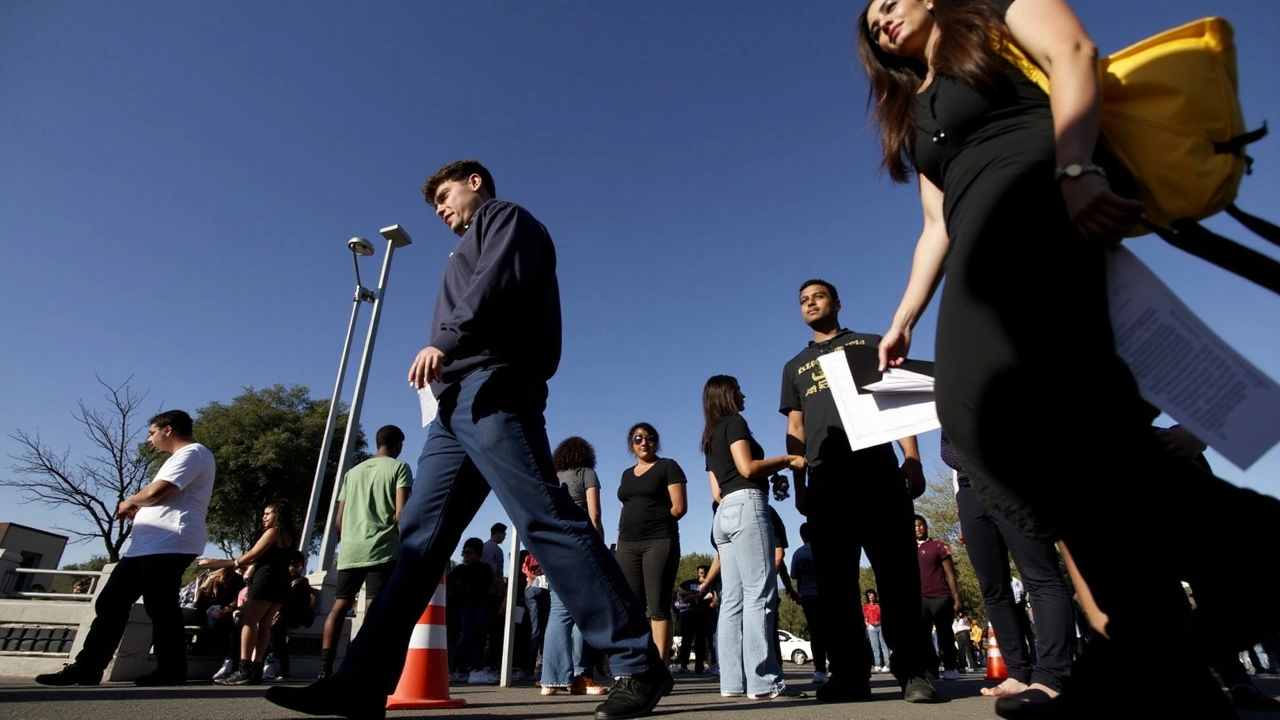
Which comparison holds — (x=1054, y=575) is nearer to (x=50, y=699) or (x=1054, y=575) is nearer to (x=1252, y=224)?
(x=1252, y=224)

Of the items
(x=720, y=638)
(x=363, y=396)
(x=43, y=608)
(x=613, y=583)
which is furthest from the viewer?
(x=363, y=396)

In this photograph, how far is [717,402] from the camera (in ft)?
16.3

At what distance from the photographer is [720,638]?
4344 mm

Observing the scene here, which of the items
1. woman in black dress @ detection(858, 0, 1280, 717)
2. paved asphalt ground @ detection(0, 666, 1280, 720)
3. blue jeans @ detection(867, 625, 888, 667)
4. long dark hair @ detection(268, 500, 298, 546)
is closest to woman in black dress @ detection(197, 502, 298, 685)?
long dark hair @ detection(268, 500, 298, 546)

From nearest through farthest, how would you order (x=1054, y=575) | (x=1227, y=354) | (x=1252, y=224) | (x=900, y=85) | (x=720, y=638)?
(x=1227, y=354) → (x=1252, y=224) → (x=900, y=85) → (x=1054, y=575) → (x=720, y=638)

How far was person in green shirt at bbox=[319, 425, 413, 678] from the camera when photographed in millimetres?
5820

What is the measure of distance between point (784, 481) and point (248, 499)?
3128cm

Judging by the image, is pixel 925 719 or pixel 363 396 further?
pixel 363 396

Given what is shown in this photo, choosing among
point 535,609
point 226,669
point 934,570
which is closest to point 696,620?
point 535,609

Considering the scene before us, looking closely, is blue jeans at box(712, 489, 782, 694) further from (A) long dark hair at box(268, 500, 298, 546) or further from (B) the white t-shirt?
(A) long dark hair at box(268, 500, 298, 546)

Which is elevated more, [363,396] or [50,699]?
[363,396]

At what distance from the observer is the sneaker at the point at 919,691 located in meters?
3.73

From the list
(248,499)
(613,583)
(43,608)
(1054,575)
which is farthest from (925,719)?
(248,499)

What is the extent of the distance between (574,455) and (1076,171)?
5.14m
